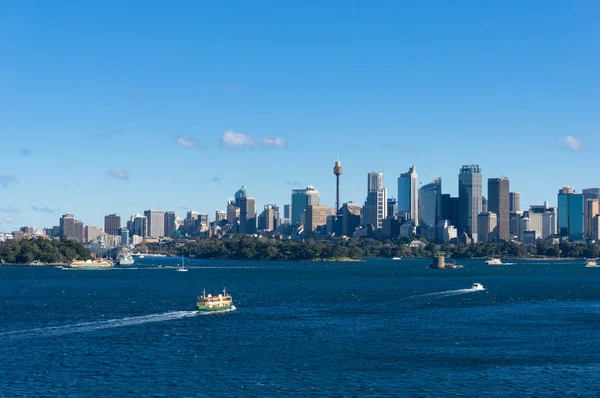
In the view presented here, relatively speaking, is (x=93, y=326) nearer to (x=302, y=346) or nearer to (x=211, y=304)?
(x=211, y=304)

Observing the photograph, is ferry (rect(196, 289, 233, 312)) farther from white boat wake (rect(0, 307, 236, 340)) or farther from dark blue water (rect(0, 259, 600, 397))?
dark blue water (rect(0, 259, 600, 397))

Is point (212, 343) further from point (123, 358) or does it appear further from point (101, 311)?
point (101, 311)

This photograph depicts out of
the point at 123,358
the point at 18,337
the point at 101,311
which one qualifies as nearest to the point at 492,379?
the point at 123,358

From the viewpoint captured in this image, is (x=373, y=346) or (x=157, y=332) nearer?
(x=373, y=346)

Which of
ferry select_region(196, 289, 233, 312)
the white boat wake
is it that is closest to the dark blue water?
the white boat wake

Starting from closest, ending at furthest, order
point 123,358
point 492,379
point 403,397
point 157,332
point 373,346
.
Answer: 1. point 403,397
2. point 492,379
3. point 123,358
4. point 373,346
5. point 157,332

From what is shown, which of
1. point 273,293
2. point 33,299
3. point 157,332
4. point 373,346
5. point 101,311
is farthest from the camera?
point 273,293
